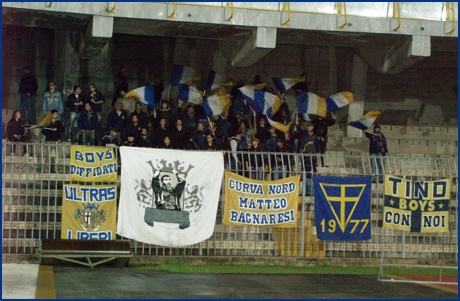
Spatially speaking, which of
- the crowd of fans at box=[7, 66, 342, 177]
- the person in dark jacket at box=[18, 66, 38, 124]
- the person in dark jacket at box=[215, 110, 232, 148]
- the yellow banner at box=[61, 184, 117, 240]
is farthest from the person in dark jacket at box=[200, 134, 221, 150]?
the person in dark jacket at box=[18, 66, 38, 124]

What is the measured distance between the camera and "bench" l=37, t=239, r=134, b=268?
1594 cm

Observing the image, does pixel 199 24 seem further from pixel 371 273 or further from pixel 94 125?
pixel 371 273

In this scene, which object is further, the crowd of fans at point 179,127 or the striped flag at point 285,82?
the striped flag at point 285,82

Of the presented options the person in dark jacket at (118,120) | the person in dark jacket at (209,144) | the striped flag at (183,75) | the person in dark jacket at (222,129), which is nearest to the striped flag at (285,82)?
the striped flag at (183,75)

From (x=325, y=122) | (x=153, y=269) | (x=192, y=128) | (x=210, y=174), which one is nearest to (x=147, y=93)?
(x=192, y=128)

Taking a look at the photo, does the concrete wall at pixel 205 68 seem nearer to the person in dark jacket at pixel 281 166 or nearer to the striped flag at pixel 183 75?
the striped flag at pixel 183 75

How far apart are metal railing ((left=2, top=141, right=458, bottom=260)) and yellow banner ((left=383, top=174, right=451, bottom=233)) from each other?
0.95 ft

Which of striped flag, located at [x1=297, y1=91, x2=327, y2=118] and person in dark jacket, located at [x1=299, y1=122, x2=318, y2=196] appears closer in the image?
person in dark jacket, located at [x1=299, y1=122, x2=318, y2=196]

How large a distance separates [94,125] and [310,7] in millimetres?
5574

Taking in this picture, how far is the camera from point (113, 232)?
55.3ft

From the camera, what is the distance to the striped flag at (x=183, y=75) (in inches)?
961

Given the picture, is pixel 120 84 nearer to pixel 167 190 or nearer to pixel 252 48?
pixel 252 48

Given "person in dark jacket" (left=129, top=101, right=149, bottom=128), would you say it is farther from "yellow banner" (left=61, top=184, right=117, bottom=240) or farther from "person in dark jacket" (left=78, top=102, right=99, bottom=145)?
"yellow banner" (left=61, top=184, right=117, bottom=240)

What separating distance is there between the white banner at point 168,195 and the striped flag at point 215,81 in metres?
7.27
